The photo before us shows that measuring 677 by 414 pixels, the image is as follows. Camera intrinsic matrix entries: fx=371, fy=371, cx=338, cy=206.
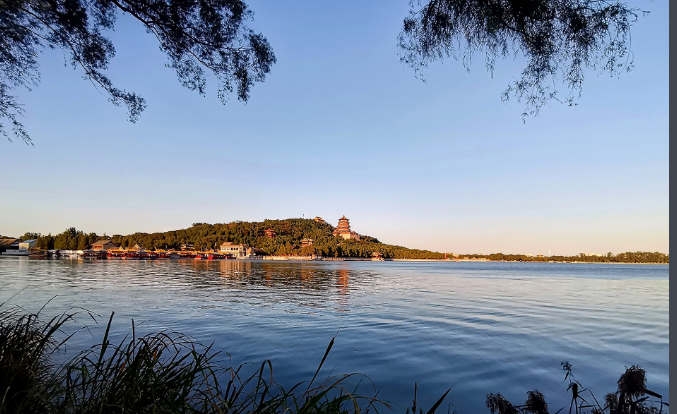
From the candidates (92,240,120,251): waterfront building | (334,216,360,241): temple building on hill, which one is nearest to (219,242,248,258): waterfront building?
(92,240,120,251): waterfront building

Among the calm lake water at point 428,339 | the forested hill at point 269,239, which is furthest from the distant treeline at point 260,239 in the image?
the calm lake water at point 428,339

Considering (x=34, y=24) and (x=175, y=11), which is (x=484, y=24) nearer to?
(x=175, y=11)

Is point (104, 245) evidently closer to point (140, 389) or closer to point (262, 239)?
point (262, 239)

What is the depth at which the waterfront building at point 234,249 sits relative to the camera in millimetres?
118062

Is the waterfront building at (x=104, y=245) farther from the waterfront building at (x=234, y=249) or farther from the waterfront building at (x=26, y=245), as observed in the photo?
the waterfront building at (x=234, y=249)

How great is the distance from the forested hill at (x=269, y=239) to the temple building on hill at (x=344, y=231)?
10.3 ft

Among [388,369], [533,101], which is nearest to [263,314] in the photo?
[388,369]

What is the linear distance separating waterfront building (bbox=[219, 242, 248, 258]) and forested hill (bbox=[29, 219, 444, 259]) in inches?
121

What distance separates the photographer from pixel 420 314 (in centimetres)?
953

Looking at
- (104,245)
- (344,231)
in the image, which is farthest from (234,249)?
(344,231)

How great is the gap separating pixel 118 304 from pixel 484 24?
10.7m

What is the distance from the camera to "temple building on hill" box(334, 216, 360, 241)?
5591 inches

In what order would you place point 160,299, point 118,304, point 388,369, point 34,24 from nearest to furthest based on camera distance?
1. point 34,24
2. point 388,369
3. point 118,304
4. point 160,299

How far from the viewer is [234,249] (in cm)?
11994
